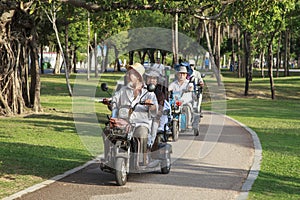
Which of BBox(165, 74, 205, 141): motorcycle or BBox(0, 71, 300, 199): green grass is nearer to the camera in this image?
BBox(0, 71, 300, 199): green grass

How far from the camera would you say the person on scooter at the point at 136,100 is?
10.0 metres

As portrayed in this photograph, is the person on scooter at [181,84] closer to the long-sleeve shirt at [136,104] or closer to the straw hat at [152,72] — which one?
the straw hat at [152,72]

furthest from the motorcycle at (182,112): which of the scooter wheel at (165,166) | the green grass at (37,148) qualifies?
the scooter wheel at (165,166)

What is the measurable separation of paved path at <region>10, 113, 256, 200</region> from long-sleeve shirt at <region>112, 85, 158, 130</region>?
1.03 meters

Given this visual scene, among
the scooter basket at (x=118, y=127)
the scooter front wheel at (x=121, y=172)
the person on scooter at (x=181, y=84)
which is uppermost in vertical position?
the person on scooter at (x=181, y=84)

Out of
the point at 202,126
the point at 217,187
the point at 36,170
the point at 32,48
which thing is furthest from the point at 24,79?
the point at 217,187

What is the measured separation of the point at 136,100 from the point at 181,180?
1543 millimetres

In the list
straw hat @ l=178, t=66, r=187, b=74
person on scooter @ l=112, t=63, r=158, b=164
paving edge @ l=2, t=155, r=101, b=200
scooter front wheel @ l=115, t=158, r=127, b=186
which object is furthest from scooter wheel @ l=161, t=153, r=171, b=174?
straw hat @ l=178, t=66, r=187, b=74

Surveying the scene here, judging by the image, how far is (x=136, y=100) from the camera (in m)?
10.2

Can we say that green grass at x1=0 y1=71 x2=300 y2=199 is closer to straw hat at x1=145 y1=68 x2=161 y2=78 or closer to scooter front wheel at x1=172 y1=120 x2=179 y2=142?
scooter front wheel at x1=172 y1=120 x2=179 y2=142

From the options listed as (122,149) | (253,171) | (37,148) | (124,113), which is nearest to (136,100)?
(124,113)

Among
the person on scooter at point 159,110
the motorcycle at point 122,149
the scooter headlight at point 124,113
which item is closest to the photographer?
the motorcycle at point 122,149

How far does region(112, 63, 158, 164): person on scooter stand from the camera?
1004 cm

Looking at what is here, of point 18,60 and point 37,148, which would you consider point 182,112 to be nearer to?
point 37,148
